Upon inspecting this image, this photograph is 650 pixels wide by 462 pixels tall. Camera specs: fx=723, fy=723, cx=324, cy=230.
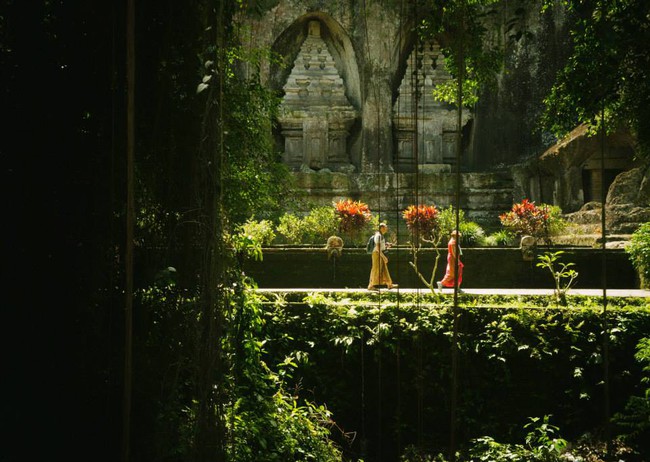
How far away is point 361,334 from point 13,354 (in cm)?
391

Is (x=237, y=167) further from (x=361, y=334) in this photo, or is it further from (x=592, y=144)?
(x=592, y=144)

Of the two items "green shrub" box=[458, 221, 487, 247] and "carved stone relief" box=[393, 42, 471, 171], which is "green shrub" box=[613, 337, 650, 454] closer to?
"green shrub" box=[458, 221, 487, 247]

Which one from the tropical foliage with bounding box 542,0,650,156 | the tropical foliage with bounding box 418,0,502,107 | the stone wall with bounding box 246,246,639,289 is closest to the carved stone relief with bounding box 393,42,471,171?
the stone wall with bounding box 246,246,639,289

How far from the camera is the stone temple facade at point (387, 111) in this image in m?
16.7

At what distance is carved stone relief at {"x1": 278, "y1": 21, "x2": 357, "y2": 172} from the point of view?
18562mm

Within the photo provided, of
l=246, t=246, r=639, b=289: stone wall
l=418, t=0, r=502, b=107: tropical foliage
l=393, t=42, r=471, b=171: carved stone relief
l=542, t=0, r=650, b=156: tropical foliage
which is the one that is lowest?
l=246, t=246, r=639, b=289: stone wall

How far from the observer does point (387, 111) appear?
59.1ft

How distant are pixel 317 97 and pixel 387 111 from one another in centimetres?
198

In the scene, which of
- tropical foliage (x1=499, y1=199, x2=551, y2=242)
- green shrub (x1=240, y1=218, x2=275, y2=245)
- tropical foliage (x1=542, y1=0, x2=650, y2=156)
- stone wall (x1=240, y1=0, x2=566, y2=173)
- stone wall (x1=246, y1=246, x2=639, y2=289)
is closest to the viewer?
tropical foliage (x1=542, y1=0, x2=650, y2=156)

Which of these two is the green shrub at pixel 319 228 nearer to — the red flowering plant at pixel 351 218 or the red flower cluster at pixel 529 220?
the red flowering plant at pixel 351 218

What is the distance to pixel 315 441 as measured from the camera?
5.27m

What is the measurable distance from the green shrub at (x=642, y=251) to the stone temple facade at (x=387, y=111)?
6.76 meters

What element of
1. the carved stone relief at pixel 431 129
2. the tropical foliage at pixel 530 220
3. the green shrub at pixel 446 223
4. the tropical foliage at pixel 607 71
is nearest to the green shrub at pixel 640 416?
the tropical foliage at pixel 607 71

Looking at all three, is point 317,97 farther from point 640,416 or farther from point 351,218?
point 640,416
